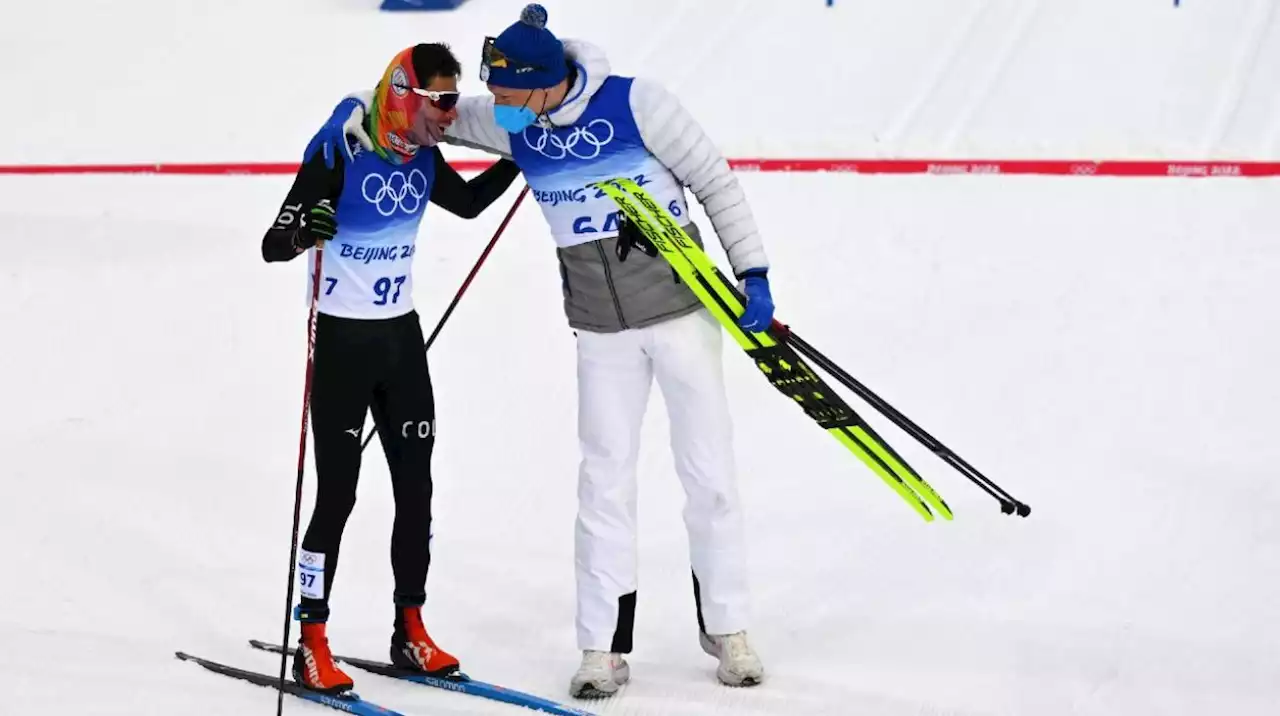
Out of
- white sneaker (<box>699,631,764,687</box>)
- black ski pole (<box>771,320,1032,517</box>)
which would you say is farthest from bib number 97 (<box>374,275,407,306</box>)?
white sneaker (<box>699,631,764,687</box>)

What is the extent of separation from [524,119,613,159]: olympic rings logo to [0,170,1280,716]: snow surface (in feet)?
5.01

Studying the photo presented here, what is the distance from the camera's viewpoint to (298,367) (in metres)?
7.82

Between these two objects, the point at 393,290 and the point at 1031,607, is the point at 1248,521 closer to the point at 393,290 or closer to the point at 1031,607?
the point at 1031,607

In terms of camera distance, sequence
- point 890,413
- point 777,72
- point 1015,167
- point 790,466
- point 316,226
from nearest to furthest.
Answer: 1. point 316,226
2. point 890,413
3. point 790,466
4. point 1015,167
5. point 777,72

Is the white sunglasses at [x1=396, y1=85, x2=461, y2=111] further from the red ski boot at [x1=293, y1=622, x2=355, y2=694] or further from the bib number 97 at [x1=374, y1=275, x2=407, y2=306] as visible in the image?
the red ski boot at [x1=293, y1=622, x2=355, y2=694]

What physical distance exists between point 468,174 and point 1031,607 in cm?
570

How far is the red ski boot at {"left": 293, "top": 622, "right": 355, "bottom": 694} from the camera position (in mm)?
4762

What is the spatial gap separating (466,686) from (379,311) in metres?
1.08

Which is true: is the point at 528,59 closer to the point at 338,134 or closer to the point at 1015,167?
the point at 338,134

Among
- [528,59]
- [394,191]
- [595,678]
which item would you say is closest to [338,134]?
[394,191]

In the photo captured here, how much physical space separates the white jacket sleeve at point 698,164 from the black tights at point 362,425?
843 mm

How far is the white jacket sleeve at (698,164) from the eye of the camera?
464 cm

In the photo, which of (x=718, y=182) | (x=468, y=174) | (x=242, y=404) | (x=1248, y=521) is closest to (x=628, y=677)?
(x=718, y=182)

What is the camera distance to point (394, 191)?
4617 millimetres
